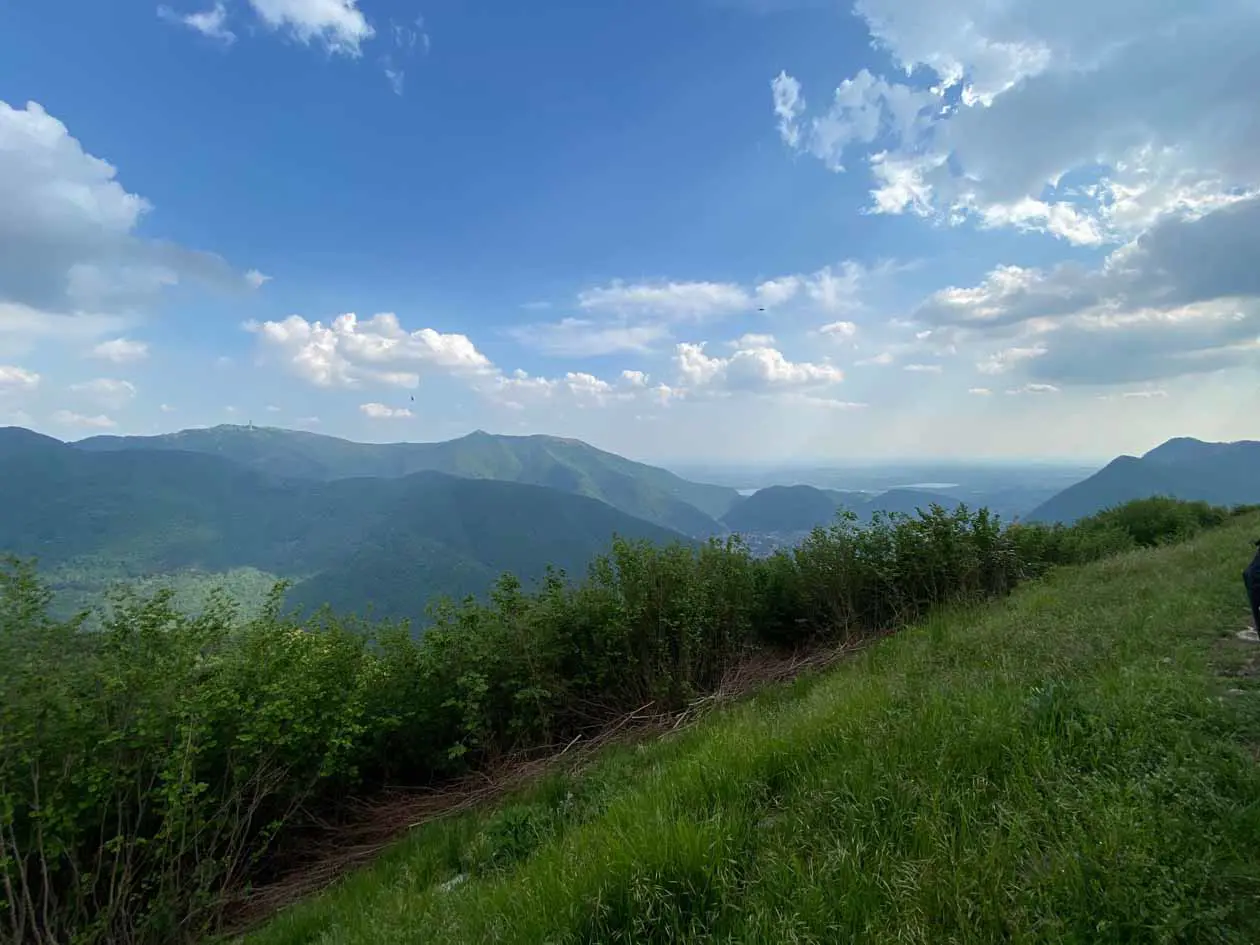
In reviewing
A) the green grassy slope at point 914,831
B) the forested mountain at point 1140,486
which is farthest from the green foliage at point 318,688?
the forested mountain at point 1140,486

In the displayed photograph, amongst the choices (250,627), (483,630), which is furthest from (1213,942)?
(250,627)

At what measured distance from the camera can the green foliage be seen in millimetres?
4406

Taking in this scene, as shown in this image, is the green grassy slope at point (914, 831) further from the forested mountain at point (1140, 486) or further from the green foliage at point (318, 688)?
the forested mountain at point (1140, 486)

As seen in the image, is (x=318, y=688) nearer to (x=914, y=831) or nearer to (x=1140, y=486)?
(x=914, y=831)

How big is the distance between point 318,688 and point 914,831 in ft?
19.3

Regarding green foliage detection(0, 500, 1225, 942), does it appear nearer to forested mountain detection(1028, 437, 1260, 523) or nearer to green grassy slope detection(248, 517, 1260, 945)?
green grassy slope detection(248, 517, 1260, 945)

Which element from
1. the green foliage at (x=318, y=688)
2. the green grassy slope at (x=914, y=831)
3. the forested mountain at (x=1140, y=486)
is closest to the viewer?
the green grassy slope at (x=914, y=831)

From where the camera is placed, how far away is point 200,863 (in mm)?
4762

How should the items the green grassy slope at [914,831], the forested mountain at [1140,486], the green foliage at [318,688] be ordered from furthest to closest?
the forested mountain at [1140,486] < the green foliage at [318,688] < the green grassy slope at [914,831]

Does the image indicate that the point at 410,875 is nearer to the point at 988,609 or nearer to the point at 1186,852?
the point at 1186,852

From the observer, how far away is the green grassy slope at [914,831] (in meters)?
2.09

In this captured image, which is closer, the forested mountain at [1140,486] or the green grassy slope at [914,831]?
the green grassy slope at [914,831]

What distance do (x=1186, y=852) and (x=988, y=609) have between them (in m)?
6.20

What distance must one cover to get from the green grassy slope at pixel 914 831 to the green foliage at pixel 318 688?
3.57ft
